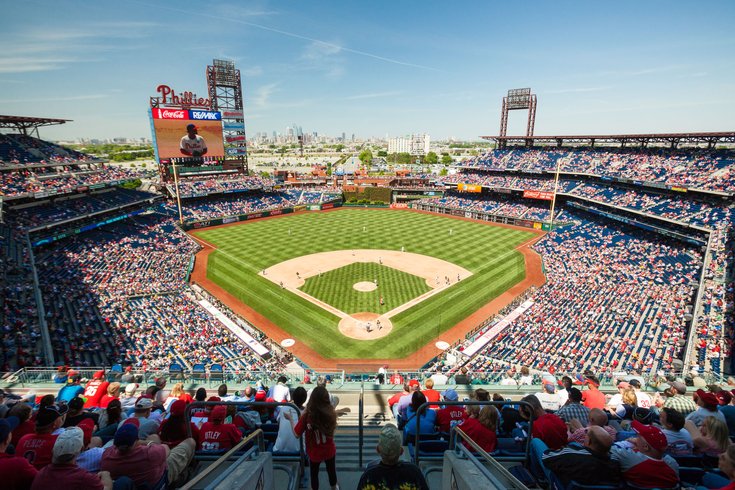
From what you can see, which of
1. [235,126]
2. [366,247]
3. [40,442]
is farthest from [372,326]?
[235,126]

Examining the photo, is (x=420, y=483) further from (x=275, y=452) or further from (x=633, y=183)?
(x=633, y=183)

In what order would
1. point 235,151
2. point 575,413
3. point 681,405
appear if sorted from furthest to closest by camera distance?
1. point 235,151
2. point 681,405
3. point 575,413

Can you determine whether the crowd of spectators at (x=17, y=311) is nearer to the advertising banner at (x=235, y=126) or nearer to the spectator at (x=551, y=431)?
the spectator at (x=551, y=431)

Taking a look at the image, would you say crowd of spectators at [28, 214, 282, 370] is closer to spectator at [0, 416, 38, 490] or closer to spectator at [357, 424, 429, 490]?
spectator at [0, 416, 38, 490]

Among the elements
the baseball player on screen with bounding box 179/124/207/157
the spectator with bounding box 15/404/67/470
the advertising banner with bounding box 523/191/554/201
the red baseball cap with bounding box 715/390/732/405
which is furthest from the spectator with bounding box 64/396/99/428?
the advertising banner with bounding box 523/191/554/201

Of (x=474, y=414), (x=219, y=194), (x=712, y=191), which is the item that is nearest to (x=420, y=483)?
(x=474, y=414)

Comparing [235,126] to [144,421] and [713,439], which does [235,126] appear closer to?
[144,421]
